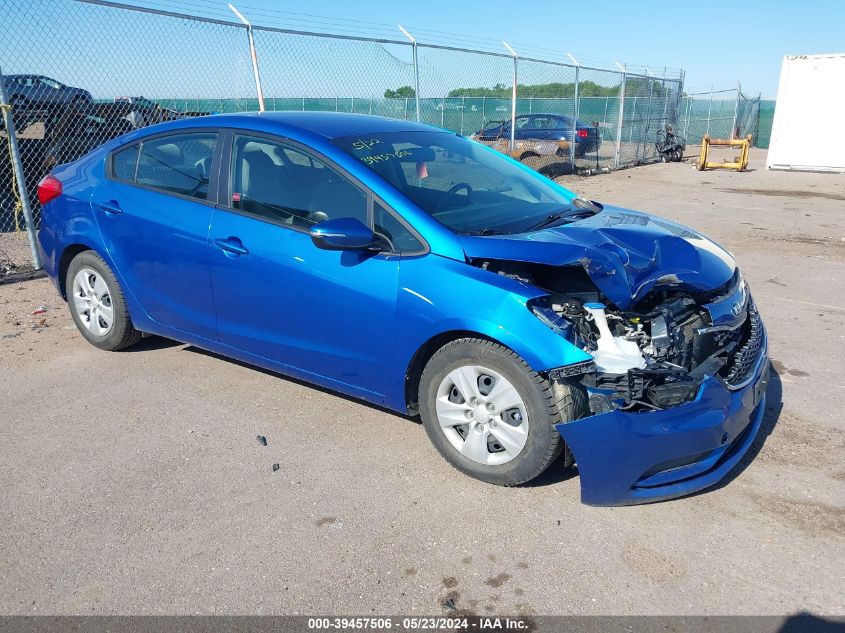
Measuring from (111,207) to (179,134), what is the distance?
0.70 metres

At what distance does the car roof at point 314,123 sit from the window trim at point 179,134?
0.16 ft

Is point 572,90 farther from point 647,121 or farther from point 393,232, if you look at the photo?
point 393,232

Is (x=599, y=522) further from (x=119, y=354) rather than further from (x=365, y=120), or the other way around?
(x=119, y=354)

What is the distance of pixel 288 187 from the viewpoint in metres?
3.87

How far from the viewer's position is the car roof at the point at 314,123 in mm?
3980

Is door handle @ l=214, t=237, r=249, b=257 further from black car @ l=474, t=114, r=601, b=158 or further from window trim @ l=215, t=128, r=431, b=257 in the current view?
black car @ l=474, t=114, r=601, b=158

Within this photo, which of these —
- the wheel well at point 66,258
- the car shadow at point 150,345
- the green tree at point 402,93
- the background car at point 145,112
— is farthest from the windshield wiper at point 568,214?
the green tree at point 402,93

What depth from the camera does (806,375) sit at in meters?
4.59

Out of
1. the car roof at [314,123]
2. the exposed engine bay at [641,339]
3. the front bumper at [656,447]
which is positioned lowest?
the front bumper at [656,447]

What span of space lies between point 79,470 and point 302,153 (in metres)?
2.07

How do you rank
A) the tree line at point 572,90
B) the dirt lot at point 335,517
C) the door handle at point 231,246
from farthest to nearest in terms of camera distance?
1. the tree line at point 572,90
2. the door handle at point 231,246
3. the dirt lot at point 335,517

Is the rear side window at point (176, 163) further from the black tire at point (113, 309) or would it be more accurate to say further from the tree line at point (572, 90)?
the tree line at point (572, 90)

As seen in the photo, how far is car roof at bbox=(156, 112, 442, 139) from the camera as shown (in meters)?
3.98

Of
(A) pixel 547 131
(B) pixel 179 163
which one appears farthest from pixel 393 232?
(A) pixel 547 131
